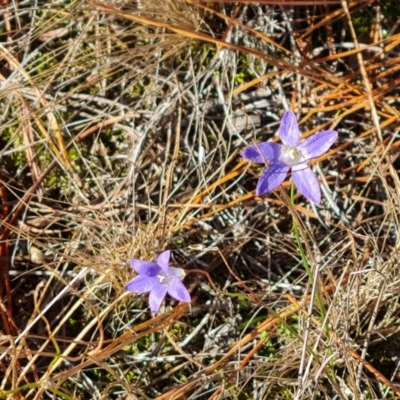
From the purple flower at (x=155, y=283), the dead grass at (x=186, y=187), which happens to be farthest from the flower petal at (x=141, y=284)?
the dead grass at (x=186, y=187)

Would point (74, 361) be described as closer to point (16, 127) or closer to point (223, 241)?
point (223, 241)

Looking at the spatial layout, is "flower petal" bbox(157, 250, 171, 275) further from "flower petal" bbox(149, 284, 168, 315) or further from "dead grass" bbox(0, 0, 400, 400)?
"dead grass" bbox(0, 0, 400, 400)

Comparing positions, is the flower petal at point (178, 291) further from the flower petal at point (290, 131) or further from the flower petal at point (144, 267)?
the flower petal at point (290, 131)

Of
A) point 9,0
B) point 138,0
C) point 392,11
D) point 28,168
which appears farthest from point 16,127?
point 392,11

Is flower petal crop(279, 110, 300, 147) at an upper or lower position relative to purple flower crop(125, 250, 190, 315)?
upper

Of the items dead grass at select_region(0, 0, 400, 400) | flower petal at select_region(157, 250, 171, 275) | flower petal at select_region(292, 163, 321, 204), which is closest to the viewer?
flower petal at select_region(292, 163, 321, 204)

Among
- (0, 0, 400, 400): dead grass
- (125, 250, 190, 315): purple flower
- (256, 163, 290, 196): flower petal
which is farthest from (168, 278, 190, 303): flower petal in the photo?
(256, 163, 290, 196): flower petal
